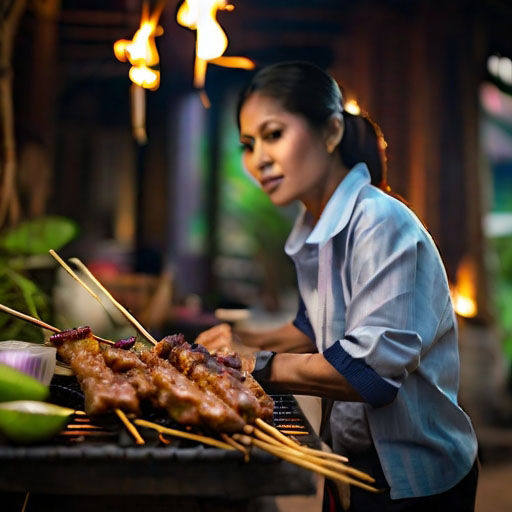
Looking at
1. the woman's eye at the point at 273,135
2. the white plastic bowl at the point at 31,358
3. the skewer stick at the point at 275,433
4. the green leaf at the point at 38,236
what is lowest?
the skewer stick at the point at 275,433

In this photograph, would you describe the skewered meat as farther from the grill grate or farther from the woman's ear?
Result: the woman's ear

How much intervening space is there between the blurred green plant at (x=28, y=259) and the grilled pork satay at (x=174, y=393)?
5.06 ft

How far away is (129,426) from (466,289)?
639 centimetres

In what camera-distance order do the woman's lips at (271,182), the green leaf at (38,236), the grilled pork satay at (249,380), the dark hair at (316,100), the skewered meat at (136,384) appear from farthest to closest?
the green leaf at (38,236)
the woman's lips at (271,182)
the dark hair at (316,100)
the grilled pork satay at (249,380)
the skewered meat at (136,384)

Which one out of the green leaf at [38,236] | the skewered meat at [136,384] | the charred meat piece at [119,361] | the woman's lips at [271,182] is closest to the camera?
the skewered meat at [136,384]

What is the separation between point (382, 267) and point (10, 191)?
3375 millimetres

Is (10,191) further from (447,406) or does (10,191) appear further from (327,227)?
(447,406)

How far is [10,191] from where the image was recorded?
15.2 ft

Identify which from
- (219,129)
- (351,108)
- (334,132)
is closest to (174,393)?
(334,132)

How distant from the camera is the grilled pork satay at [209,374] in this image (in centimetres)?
206

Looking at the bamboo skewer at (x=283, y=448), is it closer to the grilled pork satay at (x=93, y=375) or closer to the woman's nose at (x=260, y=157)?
the grilled pork satay at (x=93, y=375)

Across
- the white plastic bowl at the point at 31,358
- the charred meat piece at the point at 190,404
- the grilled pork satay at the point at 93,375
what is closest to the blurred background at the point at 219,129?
the grilled pork satay at the point at 93,375

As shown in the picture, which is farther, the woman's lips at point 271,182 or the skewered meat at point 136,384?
the woman's lips at point 271,182

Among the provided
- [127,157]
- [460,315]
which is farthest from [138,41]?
[127,157]
